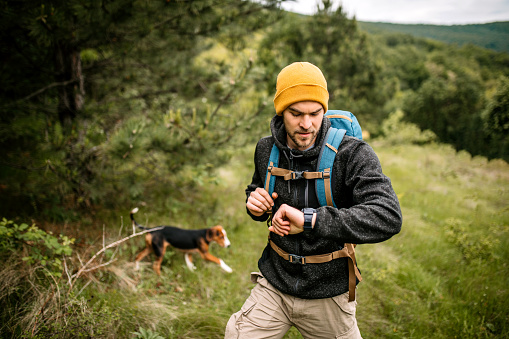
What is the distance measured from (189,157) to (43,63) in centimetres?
236

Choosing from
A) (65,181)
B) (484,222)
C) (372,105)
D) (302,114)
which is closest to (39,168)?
(65,181)

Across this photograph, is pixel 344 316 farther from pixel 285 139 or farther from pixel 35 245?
pixel 35 245

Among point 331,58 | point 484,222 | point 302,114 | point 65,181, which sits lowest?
point 484,222

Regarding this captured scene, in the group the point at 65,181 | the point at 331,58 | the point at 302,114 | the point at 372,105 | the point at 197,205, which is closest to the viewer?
the point at 302,114

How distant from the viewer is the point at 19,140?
3281mm

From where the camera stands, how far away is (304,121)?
1509 millimetres

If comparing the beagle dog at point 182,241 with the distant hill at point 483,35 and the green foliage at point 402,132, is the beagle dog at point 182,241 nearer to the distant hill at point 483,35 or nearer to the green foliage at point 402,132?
the distant hill at point 483,35

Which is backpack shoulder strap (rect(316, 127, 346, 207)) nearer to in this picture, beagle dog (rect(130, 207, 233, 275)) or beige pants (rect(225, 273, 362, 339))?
beige pants (rect(225, 273, 362, 339))

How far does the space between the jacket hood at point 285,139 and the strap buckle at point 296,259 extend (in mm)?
573

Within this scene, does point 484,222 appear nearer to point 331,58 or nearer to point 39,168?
point 39,168

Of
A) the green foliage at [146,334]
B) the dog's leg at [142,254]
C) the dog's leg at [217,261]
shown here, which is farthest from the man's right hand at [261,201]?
the dog's leg at [142,254]

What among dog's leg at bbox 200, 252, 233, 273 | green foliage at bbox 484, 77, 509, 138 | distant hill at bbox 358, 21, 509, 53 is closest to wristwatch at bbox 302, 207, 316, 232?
dog's leg at bbox 200, 252, 233, 273

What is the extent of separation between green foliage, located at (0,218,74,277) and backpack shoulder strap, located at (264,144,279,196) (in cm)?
190

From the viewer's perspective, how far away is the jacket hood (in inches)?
60.0
